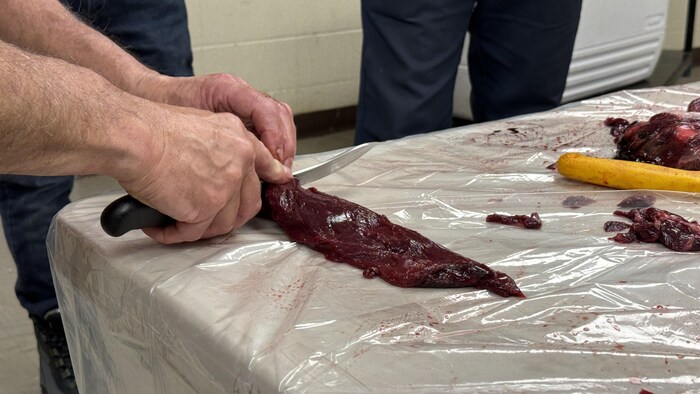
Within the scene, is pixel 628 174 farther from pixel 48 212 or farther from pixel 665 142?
pixel 48 212

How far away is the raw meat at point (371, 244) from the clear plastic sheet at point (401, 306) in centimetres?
2

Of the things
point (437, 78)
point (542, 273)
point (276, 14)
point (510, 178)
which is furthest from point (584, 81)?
point (542, 273)

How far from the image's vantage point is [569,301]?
0.90 meters

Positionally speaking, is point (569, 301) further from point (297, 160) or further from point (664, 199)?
point (297, 160)

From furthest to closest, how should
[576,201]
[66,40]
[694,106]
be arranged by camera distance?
[694,106] < [66,40] < [576,201]

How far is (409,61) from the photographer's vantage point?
2145 millimetres

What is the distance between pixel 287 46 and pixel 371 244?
2.81 meters

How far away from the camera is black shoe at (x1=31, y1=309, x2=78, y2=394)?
1.77m

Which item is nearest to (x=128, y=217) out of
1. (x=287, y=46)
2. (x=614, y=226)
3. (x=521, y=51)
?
(x=614, y=226)

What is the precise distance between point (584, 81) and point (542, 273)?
10.0ft

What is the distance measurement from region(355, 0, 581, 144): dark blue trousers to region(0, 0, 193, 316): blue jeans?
0.62 metres

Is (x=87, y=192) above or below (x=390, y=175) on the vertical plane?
below

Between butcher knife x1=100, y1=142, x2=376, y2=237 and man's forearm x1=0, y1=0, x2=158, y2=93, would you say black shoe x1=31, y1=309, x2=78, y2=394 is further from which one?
butcher knife x1=100, y1=142, x2=376, y2=237

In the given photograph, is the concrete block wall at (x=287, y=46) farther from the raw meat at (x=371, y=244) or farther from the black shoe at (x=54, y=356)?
the raw meat at (x=371, y=244)
